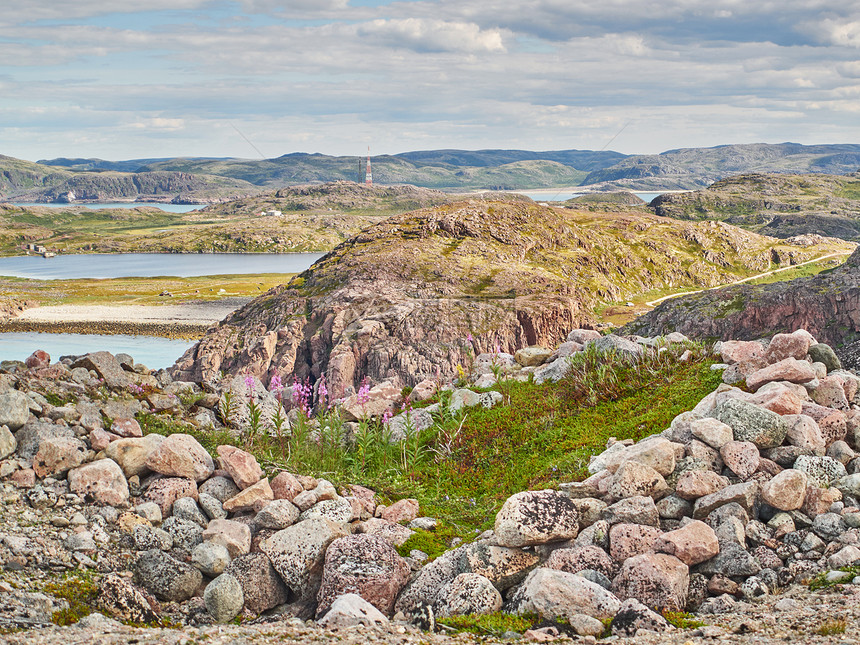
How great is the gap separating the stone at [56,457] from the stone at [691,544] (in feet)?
31.9

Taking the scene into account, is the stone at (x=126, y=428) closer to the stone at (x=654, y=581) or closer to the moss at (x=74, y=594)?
the moss at (x=74, y=594)

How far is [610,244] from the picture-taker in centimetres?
15338

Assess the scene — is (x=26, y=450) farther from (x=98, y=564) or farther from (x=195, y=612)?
(x=195, y=612)

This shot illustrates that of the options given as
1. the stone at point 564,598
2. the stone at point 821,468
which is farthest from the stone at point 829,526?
the stone at point 564,598

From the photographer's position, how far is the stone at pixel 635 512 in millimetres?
10641

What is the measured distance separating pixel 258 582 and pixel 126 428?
19.1ft

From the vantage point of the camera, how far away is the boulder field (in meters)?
9.39

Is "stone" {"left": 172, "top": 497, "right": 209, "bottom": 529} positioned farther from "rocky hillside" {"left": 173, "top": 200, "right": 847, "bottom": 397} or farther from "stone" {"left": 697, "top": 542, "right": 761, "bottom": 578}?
"rocky hillside" {"left": 173, "top": 200, "right": 847, "bottom": 397}

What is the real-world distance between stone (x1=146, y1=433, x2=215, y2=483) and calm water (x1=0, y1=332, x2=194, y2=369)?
105 meters

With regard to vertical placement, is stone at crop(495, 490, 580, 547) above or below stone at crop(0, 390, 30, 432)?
below

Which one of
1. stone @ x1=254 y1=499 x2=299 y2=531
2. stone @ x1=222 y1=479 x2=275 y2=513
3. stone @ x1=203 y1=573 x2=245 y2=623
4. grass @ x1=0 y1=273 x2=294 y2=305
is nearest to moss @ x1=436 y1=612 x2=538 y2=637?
stone @ x1=203 y1=573 x2=245 y2=623

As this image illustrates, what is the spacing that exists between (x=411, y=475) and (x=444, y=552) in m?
3.97

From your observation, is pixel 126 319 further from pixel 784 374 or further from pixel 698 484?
pixel 698 484

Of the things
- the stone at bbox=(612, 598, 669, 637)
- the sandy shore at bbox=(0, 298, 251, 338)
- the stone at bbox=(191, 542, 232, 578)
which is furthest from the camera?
the sandy shore at bbox=(0, 298, 251, 338)
